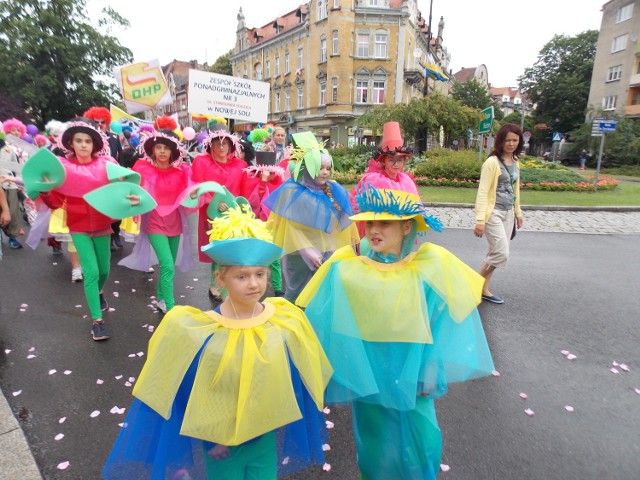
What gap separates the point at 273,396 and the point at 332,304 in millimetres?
520

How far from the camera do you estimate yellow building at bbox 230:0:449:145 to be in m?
36.4

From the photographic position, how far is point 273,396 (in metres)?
1.66

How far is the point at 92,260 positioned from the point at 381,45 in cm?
3821

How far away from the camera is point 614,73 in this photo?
1535 inches

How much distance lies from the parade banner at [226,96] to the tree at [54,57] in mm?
29064

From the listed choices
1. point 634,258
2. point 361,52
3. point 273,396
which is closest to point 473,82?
point 361,52

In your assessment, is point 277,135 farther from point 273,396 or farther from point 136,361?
point 273,396

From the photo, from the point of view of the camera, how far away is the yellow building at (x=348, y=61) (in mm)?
36375

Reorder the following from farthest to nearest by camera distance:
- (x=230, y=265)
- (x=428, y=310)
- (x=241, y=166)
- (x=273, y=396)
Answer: (x=241, y=166) → (x=428, y=310) → (x=230, y=265) → (x=273, y=396)

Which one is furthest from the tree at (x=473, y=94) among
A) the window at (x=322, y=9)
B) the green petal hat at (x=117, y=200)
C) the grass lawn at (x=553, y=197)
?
the green petal hat at (x=117, y=200)

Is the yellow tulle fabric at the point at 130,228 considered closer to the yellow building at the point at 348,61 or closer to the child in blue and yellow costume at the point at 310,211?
the child in blue and yellow costume at the point at 310,211

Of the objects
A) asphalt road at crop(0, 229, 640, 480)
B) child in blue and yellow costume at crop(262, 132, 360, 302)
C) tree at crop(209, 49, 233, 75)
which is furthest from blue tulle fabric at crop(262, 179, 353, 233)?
tree at crop(209, 49, 233, 75)

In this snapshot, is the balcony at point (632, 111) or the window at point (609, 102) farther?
the window at point (609, 102)

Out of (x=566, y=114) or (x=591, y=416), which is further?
(x=566, y=114)
